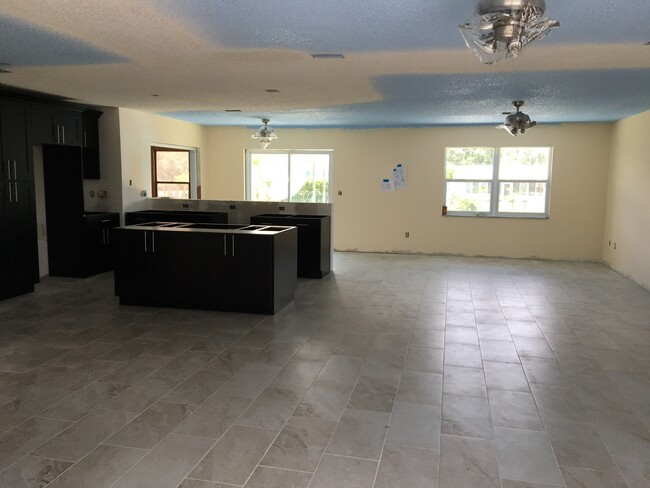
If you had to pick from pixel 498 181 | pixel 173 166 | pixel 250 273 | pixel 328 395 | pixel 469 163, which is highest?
pixel 469 163

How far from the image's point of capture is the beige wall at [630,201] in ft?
22.5

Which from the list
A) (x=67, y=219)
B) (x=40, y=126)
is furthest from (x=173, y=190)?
(x=40, y=126)

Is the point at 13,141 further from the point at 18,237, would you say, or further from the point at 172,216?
the point at 172,216

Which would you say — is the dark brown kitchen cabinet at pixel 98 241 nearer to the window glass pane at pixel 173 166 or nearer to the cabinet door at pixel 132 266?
the cabinet door at pixel 132 266

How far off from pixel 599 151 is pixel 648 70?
14.7ft

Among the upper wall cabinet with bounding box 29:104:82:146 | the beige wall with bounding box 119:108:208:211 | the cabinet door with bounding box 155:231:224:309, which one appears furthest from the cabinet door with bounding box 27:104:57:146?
the cabinet door with bounding box 155:231:224:309

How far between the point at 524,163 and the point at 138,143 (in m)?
6.57

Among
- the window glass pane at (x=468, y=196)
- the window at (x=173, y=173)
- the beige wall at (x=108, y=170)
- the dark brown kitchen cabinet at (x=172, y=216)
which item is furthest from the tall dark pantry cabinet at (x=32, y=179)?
the window glass pane at (x=468, y=196)

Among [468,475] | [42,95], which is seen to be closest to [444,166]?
[42,95]

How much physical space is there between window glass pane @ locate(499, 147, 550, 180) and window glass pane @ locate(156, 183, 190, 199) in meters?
5.84

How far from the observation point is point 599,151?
28.0 ft

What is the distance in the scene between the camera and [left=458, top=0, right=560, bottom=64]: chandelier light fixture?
2.46 metres

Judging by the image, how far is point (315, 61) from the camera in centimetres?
424

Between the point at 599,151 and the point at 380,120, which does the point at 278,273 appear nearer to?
the point at 380,120
